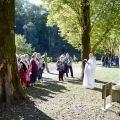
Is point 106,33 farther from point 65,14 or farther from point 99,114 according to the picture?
point 99,114

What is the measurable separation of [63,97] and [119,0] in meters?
9.49

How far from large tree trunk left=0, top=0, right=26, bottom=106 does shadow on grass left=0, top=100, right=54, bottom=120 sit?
15.7 inches

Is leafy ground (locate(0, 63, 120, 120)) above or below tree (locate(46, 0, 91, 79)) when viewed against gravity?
below

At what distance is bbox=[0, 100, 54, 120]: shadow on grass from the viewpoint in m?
7.51

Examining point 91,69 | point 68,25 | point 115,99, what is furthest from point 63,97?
point 68,25

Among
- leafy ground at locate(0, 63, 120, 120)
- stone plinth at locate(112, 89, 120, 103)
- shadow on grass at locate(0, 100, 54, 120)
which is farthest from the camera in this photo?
stone plinth at locate(112, 89, 120, 103)

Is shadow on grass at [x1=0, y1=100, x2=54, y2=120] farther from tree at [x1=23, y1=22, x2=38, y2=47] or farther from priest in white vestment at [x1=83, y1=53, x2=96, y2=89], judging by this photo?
tree at [x1=23, y1=22, x2=38, y2=47]

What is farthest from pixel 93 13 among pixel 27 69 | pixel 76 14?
pixel 27 69

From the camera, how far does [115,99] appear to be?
1004 centimetres

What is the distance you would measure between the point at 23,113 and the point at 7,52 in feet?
7.24

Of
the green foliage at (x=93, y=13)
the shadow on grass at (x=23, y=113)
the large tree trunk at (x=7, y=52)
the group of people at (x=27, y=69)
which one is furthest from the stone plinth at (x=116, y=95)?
the green foliage at (x=93, y=13)

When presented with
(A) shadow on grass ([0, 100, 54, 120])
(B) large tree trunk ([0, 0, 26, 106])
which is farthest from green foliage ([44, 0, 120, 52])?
(A) shadow on grass ([0, 100, 54, 120])

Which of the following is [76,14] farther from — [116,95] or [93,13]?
[116,95]

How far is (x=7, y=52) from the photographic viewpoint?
8.75 m
